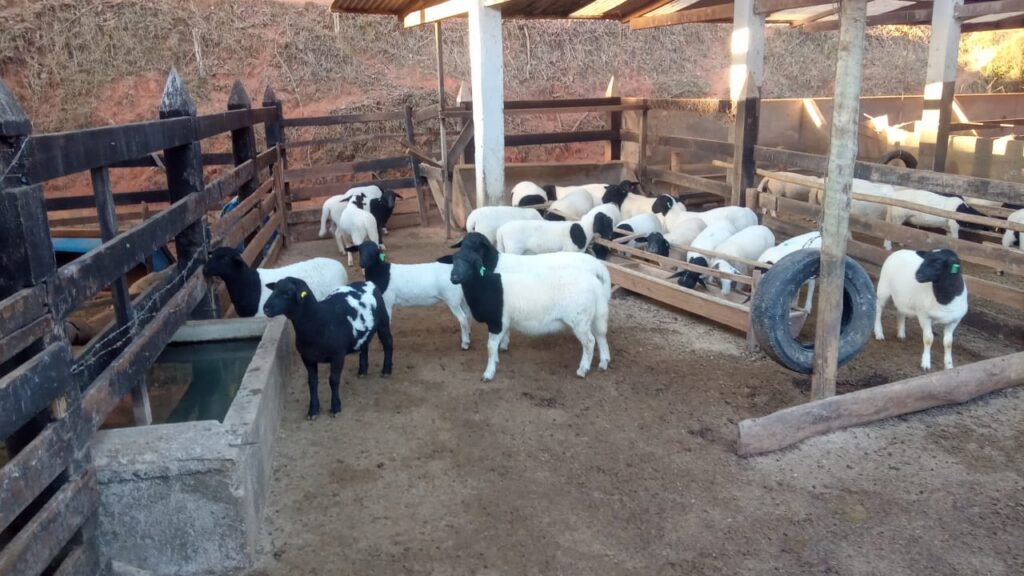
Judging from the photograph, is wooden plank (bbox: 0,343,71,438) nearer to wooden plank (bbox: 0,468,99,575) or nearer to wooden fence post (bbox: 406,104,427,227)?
wooden plank (bbox: 0,468,99,575)

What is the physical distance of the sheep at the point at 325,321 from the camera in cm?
497

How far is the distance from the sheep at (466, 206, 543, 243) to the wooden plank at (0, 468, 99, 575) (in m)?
6.29

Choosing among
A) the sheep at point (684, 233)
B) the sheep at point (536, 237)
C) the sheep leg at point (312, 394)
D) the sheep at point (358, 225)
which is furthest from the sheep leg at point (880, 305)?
A: the sheep at point (358, 225)

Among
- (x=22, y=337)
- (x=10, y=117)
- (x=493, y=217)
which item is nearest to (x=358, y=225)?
(x=493, y=217)

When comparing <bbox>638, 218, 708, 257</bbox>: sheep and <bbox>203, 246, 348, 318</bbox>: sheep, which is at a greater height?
<bbox>203, 246, 348, 318</bbox>: sheep

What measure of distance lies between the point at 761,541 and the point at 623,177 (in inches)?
388

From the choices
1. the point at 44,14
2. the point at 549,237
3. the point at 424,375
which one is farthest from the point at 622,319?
the point at 44,14

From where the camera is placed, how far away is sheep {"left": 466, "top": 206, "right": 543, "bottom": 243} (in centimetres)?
923

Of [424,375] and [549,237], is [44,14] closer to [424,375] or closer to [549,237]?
[549,237]

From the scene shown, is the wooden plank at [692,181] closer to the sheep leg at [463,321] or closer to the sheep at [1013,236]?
the sheep at [1013,236]

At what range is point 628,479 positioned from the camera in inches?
175

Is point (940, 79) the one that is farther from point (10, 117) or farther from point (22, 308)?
point (22, 308)

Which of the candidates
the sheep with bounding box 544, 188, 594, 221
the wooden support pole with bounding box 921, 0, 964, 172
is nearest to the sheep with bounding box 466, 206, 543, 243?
the sheep with bounding box 544, 188, 594, 221

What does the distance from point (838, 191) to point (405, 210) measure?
28.9 feet
